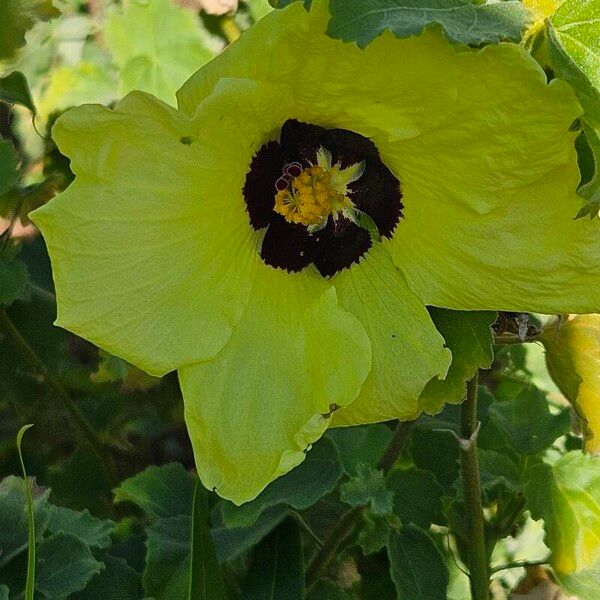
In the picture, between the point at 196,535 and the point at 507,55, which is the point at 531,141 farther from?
the point at 196,535

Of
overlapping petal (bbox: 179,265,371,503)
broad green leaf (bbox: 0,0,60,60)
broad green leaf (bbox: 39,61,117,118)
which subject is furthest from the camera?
broad green leaf (bbox: 39,61,117,118)

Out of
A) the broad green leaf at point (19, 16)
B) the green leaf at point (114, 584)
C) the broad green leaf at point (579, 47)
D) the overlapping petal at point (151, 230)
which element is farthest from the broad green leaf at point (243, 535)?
the broad green leaf at point (19, 16)

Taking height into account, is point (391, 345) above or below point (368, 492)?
above

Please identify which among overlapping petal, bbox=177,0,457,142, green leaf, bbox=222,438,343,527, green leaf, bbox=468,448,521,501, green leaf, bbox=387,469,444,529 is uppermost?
overlapping petal, bbox=177,0,457,142

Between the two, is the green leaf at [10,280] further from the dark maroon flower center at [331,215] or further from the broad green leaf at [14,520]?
the dark maroon flower center at [331,215]

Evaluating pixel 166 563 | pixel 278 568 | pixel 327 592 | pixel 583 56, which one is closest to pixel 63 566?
pixel 166 563

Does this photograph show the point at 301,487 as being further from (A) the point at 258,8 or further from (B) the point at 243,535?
(A) the point at 258,8

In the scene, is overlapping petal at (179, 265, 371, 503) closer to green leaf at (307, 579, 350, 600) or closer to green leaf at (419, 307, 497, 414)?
green leaf at (419, 307, 497, 414)

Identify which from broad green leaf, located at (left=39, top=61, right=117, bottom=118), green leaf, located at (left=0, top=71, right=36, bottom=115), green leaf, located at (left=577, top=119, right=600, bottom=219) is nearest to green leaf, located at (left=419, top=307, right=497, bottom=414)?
green leaf, located at (left=577, top=119, right=600, bottom=219)
